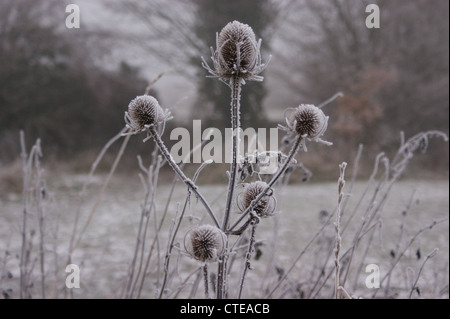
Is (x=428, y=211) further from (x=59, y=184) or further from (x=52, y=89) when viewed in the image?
(x=52, y=89)

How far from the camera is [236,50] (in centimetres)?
67

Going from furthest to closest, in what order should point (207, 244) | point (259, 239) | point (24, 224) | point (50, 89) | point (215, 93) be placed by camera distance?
1. point (215, 93)
2. point (50, 89)
3. point (259, 239)
4. point (24, 224)
5. point (207, 244)

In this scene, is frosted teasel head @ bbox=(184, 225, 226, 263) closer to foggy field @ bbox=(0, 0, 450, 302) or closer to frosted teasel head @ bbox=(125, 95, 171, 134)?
frosted teasel head @ bbox=(125, 95, 171, 134)

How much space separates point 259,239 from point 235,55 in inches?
73.7

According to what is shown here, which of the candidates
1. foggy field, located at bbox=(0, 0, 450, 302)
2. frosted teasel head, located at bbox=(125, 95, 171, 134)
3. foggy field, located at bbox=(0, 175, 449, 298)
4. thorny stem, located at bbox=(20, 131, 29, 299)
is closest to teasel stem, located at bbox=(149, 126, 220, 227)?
frosted teasel head, located at bbox=(125, 95, 171, 134)

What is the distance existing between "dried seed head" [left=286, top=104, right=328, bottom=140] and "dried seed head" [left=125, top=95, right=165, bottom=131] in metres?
0.19

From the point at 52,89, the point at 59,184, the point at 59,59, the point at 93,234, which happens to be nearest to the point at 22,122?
the point at 52,89

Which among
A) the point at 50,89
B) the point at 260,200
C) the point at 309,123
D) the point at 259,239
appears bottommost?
the point at 259,239

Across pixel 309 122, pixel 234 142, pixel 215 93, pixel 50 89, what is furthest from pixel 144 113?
pixel 215 93

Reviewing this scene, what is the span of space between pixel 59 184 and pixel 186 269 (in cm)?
430

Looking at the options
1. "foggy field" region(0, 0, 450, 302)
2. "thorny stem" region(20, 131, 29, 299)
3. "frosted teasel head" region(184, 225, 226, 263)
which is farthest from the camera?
"foggy field" region(0, 0, 450, 302)

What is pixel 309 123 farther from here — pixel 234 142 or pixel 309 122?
pixel 234 142

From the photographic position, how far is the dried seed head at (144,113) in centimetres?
67

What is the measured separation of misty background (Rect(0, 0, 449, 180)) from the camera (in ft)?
27.2
